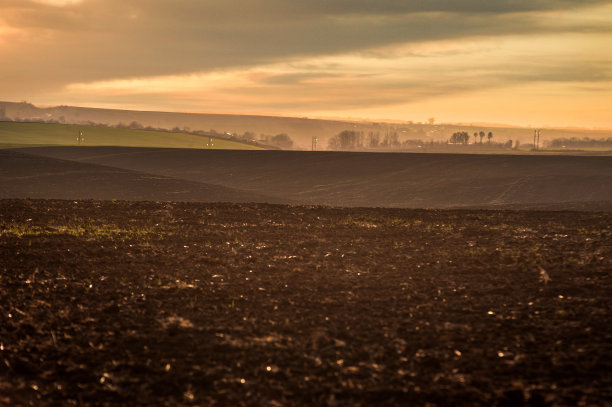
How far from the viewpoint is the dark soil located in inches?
315

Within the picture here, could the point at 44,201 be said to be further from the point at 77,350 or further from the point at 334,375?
the point at 334,375

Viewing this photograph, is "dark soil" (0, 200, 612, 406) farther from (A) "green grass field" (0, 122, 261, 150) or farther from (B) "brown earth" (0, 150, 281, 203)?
(A) "green grass field" (0, 122, 261, 150)

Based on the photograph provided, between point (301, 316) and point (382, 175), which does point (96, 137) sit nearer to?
point (382, 175)

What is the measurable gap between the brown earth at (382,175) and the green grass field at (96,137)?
3049 cm

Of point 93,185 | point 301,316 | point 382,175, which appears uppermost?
point 382,175

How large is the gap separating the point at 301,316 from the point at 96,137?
115 meters

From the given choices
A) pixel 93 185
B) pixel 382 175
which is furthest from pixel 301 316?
pixel 382 175

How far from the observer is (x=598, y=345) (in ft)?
30.7

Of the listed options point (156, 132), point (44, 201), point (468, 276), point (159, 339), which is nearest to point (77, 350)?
point (159, 339)

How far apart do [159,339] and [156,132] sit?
129026mm

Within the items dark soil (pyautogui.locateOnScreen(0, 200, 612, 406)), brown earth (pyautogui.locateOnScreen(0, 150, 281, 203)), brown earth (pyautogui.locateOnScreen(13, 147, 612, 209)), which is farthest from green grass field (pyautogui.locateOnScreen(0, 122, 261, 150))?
dark soil (pyautogui.locateOnScreen(0, 200, 612, 406))

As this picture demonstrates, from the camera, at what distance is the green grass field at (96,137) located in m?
111

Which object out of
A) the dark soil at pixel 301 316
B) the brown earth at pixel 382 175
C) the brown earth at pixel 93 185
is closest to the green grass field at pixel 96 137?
the brown earth at pixel 382 175

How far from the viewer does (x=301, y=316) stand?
11008mm
